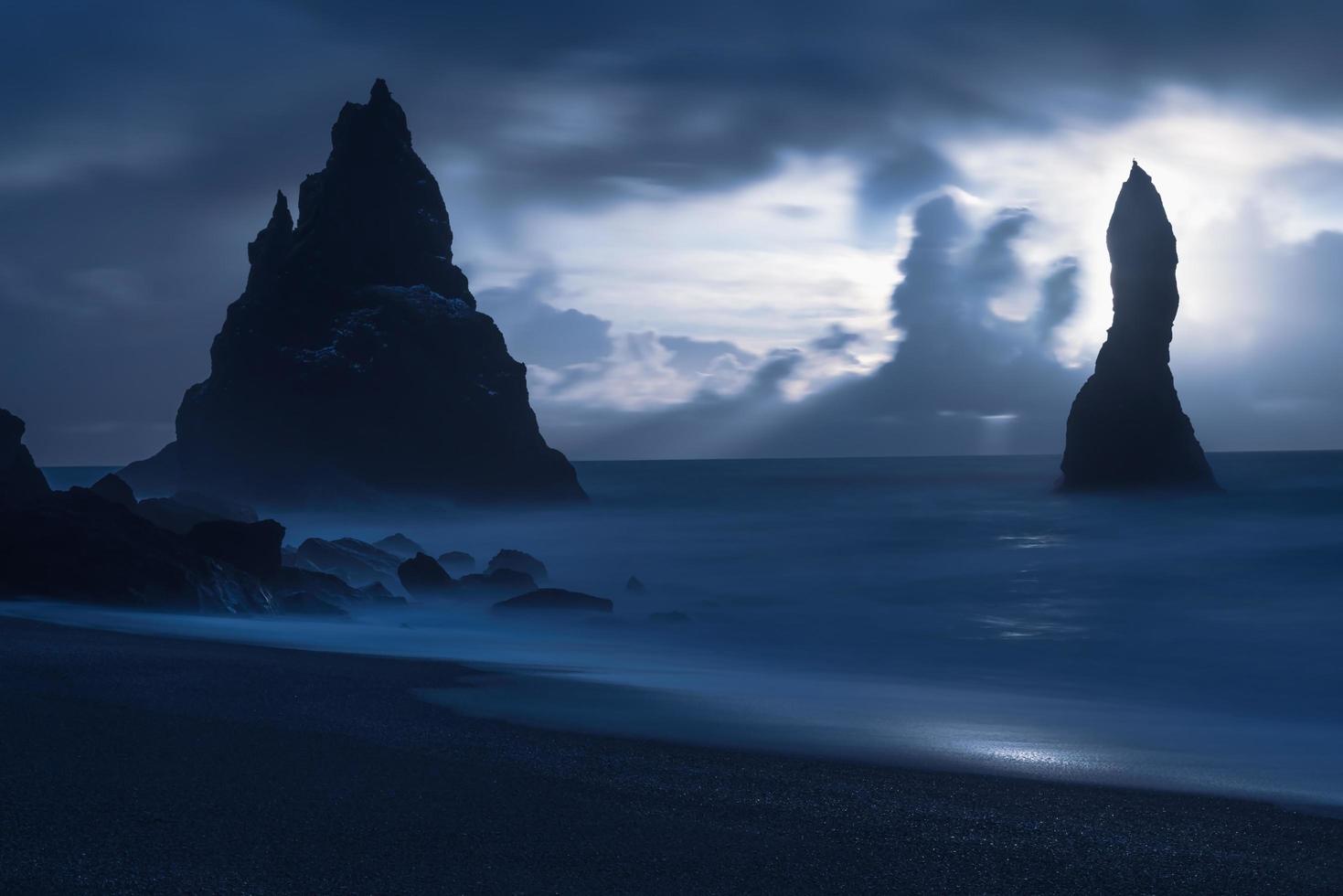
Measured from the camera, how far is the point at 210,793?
4898 mm

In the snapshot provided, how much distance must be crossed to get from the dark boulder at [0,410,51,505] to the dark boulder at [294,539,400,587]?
5.38 m

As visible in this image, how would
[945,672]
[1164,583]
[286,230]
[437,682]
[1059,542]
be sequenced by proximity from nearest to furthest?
[437,682]
[945,672]
[1164,583]
[1059,542]
[286,230]

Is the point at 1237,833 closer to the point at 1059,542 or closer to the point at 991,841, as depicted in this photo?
the point at 991,841

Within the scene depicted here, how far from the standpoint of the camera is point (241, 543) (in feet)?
53.3

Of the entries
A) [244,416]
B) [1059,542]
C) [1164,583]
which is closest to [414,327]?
[244,416]

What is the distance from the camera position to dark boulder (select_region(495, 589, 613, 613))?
18.0 meters

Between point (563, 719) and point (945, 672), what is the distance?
9197 millimetres

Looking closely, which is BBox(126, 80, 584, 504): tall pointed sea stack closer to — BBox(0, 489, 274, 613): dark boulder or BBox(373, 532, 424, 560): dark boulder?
BBox(373, 532, 424, 560): dark boulder

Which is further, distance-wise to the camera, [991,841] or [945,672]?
[945,672]

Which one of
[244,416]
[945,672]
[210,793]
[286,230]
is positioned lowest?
[945,672]

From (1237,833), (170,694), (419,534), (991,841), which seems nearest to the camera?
(991,841)

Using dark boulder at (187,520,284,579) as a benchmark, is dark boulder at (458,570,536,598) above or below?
below

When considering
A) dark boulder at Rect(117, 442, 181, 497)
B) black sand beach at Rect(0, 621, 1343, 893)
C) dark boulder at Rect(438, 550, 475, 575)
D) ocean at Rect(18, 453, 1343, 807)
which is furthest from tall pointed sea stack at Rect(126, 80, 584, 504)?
black sand beach at Rect(0, 621, 1343, 893)

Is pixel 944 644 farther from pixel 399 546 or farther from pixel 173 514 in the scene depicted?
pixel 399 546
